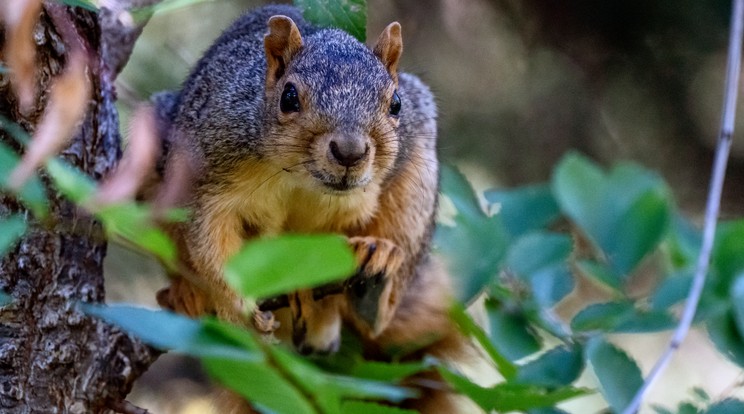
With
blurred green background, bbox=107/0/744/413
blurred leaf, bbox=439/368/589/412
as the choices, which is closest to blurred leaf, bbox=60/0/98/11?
blurred leaf, bbox=439/368/589/412

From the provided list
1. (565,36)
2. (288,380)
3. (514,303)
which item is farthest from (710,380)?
(288,380)

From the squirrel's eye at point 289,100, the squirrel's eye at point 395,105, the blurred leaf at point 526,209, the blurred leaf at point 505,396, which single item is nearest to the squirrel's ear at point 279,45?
the squirrel's eye at point 289,100

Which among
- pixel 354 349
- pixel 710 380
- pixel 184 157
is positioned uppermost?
pixel 184 157

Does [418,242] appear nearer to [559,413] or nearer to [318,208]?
[318,208]

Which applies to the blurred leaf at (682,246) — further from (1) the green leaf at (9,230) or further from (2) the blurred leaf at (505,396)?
(1) the green leaf at (9,230)

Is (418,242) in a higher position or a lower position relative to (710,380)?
higher

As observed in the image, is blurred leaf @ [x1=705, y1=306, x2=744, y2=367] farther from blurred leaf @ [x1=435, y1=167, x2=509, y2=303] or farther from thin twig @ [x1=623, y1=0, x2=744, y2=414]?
blurred leaf @ [x1=435, y1=167, x2=509, y2=303]

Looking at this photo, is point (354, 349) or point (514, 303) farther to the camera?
point (354, 349)

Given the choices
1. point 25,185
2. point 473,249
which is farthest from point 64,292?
point 25,185
